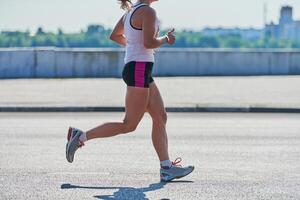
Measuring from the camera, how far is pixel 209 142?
1101 centimetres

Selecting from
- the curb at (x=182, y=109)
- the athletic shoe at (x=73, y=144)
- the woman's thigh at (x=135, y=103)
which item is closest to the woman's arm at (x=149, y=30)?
the woman's thigh at (x=135, y=103)

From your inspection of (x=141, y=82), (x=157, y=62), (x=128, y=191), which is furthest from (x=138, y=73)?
(x=157, y=62)

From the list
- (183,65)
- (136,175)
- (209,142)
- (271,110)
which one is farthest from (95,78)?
(136,175)

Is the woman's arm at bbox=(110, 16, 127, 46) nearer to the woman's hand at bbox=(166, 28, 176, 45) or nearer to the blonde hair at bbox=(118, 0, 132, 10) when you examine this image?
the blonde hair at bbox=(118, 0, 132, 10)

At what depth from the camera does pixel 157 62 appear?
2659 cm

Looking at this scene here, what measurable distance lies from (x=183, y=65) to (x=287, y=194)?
20.1 m

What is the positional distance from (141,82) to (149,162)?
61.2 inches

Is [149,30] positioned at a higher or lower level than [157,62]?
higher

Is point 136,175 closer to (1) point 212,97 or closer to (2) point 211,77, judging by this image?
(1) point 212,97

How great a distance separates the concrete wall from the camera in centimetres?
2538

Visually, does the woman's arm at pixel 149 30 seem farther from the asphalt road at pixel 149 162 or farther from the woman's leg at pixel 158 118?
the asphalt road at pixel 149 162

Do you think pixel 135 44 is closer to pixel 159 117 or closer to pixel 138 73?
pixel 138 73

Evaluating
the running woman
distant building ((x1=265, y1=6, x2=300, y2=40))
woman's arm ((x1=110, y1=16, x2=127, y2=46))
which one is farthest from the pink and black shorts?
distant building ((x1=265, y1=6, x2=300, y2=40))

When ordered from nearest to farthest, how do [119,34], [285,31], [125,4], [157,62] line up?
[125,4] → [119,34] → [157,62] → [285,31]
